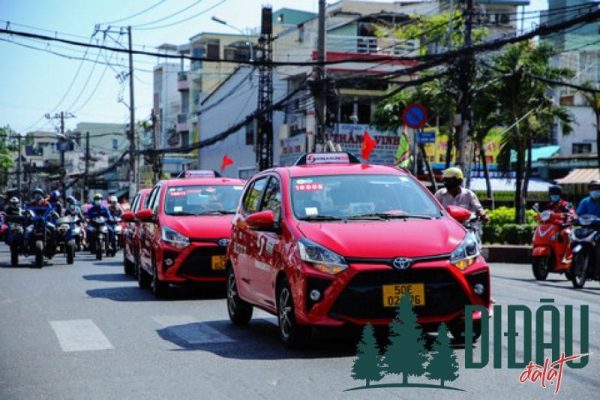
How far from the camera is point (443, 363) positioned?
25.7ft

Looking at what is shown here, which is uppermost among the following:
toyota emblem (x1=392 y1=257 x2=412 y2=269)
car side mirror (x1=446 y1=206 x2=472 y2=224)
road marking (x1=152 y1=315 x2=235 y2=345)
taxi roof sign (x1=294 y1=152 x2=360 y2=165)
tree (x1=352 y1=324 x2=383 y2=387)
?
taxi roof sign (x1=294 y1=152 x2=360 y2=165)

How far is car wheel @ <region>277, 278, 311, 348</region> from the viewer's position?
361 inches

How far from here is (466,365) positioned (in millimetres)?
8227

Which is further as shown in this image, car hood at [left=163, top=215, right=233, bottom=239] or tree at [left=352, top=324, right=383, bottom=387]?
car hood at [left=163, top=215, right=233, bottom=239]

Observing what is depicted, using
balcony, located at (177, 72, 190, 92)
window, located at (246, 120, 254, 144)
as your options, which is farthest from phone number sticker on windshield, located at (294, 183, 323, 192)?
balcony, located at (177, 72, 190, 92)

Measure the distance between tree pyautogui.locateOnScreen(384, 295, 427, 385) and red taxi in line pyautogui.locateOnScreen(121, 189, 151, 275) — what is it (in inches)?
390

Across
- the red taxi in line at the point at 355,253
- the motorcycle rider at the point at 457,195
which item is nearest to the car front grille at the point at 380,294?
the red taxi in line at the point at 355,253

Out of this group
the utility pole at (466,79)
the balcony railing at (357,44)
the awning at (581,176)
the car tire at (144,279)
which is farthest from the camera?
the balcony railing at (357,44)

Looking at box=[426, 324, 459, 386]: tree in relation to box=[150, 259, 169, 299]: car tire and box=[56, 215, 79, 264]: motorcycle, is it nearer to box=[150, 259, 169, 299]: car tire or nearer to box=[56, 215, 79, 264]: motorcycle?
box=[150, 259, 169, 299]: car tire

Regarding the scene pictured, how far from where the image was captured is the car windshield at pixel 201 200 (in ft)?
52.9

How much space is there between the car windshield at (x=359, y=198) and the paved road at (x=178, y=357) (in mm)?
1157

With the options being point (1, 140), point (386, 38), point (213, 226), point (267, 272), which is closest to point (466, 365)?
point (267, 272)

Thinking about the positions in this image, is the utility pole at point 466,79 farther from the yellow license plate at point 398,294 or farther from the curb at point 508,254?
the yellow license plate at point 398,294

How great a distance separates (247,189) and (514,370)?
4748 millimetres
